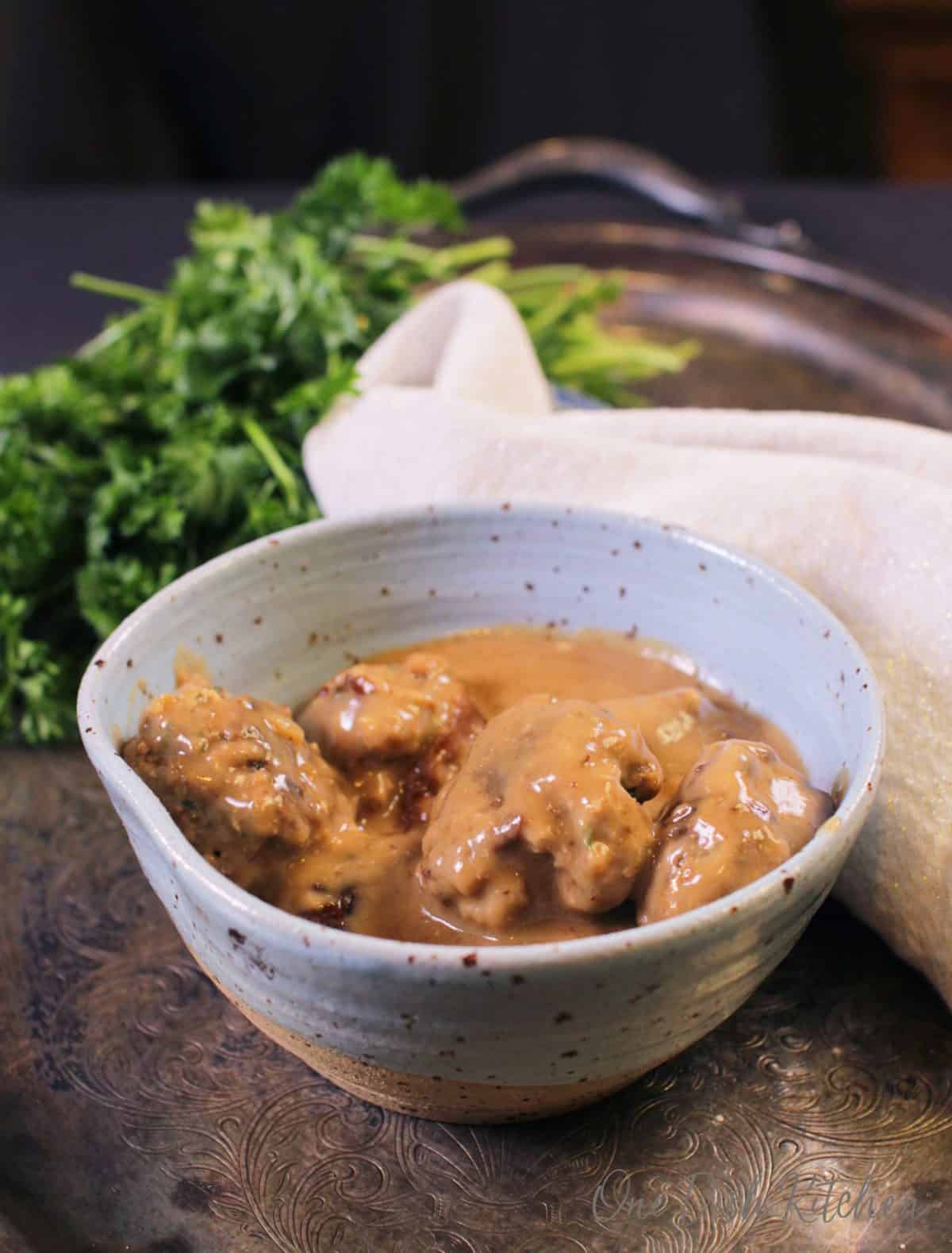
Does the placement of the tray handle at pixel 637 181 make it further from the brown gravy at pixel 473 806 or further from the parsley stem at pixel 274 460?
the brown gravy at pixel 473 806

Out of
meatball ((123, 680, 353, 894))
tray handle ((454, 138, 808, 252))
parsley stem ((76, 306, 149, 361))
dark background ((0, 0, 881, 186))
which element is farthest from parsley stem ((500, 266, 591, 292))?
dark background ((0, 0, 881, 186))

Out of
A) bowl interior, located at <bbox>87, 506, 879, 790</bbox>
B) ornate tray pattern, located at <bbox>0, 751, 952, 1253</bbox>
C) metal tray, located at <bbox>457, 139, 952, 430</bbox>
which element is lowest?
ornate tray pattern, located at <bbox>0, 751, 952, 1253</bbox>

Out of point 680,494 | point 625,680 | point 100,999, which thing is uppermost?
point 680,494

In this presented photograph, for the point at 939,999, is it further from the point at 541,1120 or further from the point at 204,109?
the point at 204,109

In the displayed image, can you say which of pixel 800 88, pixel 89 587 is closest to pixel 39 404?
pixel 89 587

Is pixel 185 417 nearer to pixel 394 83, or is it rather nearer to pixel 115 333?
pixel 115 333

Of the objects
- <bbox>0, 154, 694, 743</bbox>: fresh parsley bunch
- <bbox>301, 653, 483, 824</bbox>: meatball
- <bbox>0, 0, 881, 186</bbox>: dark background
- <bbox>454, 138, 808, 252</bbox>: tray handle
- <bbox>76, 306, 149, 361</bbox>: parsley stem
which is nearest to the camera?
<bbox>301, 653, 483, 824</bbox>: meatball

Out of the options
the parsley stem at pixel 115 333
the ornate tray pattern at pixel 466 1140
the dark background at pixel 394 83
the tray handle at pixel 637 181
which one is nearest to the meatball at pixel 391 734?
the ornate tray pattern at pixel 466 1140

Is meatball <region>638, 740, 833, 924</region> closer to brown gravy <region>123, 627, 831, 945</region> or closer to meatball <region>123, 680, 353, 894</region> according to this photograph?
brown gravy <region>123, 627, 831, 945</region>
